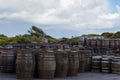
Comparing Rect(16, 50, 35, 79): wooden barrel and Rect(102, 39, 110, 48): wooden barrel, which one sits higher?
Rect(102, 39, 110, 48): wooden barrel

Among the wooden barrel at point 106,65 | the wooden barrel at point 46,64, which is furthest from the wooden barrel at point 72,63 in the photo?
the wooden barrel at point 106,65

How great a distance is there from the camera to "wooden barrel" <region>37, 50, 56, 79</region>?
11.8 metres

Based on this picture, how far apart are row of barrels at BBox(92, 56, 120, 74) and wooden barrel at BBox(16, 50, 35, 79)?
4.22m

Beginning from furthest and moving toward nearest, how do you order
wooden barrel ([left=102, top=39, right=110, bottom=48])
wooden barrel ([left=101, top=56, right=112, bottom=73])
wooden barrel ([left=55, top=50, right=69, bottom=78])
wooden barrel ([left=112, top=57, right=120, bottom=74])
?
wooden barrel ([left=102, top=39, right=110, bottom=48]) < wooden barrel ([left=101, top=56, right=112, bottom=73]) < wooden barrel ([left=112, top=57, right=120, bottom=74]) < wooden barrel ([left=55, top=50, right=69, bottom=78])

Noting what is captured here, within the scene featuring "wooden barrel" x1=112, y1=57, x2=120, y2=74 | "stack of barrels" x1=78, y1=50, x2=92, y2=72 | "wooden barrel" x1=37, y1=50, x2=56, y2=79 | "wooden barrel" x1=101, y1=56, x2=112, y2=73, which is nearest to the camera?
"wooden barrel" x1=37, y1=50, x2=56, y2=79

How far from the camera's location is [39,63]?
38.8ft

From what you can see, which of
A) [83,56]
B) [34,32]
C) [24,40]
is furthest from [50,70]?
[34,32]

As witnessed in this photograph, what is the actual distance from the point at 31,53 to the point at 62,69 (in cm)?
137

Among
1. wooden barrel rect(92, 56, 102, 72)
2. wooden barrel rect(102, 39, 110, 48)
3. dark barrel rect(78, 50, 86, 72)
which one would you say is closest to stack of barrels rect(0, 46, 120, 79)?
dark barrel rect(78, 50, 86, 72)

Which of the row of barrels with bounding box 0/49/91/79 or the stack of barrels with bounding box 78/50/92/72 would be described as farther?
the stack of barrels with bounding box 78/50/92/72

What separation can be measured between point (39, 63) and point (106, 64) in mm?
3907

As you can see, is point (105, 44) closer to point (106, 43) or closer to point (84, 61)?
point (106, 43)

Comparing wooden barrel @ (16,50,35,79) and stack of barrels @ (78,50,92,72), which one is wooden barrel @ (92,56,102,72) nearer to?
stack of barrels @ (78,50,92,72)

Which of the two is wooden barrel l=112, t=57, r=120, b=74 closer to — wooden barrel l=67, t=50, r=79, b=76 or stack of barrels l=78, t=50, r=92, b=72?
stack of barrels l=78, t=50, r=92, b=72
